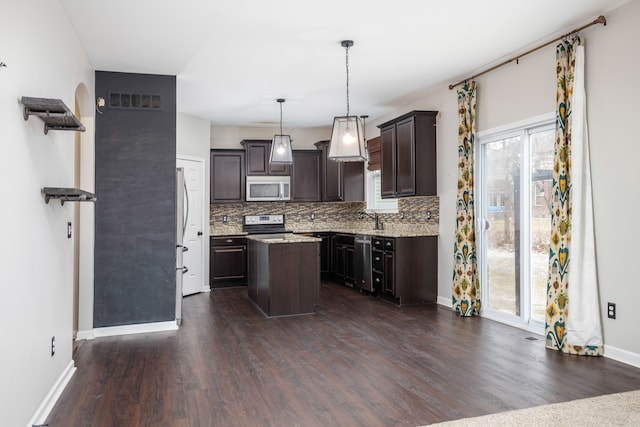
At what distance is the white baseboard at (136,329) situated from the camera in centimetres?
480

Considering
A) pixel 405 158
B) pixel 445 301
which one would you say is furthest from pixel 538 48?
pixel 445 301

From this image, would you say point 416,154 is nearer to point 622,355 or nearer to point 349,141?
point 349,141

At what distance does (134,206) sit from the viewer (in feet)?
16.2

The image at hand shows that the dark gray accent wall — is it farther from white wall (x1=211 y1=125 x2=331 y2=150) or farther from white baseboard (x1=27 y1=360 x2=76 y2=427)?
white wall (x1=211 y1=125 x2=331 y2=150)

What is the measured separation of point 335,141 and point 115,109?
2.32 metres

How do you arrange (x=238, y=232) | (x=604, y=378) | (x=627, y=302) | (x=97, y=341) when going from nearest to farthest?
(x=604, y=378) → (x=627, y=302) → (x=97, y=341) → (x=238, y=232)

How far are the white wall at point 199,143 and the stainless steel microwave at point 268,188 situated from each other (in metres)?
0.74

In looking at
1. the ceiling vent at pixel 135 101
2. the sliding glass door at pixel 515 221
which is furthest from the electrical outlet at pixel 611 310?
the ceiling vent at pixel 135 101

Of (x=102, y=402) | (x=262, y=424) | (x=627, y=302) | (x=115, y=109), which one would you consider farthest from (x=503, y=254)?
(x=115, y=109)

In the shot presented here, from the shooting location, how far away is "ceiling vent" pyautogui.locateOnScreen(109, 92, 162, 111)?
4926 mm

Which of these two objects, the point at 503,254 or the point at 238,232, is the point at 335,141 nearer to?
the point at 503,254

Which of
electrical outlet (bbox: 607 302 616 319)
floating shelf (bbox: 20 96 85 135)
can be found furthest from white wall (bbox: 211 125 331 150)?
electrical outlet (bbox: 607 302 616 319)

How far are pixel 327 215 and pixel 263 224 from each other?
→ 1.31 meters

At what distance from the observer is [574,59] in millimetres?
4027
